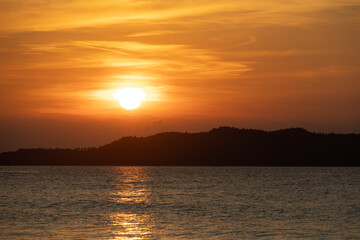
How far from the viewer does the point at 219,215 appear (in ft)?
217

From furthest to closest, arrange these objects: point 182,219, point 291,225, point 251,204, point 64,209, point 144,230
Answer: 1. point 251,204
2. point 64,209
3. point 182,219
4. point 291,225
5. point 144,230

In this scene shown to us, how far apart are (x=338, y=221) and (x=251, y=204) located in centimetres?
2299

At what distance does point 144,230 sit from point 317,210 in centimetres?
2952

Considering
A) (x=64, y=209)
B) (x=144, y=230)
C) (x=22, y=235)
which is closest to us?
(x=22, y=235)

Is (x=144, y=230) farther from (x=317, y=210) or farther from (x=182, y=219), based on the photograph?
(x=317, y=210)

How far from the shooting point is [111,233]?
50.6 metres

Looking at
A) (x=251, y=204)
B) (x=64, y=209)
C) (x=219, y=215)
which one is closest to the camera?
(x=219, y=215)

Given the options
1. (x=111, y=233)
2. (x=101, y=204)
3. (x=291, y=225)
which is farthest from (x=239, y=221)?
Answer: (x=101, y=204)

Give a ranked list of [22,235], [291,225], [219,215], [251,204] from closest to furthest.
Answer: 1. [22,235]
2. [291,225]
3. [219,215]
4. [251,204]

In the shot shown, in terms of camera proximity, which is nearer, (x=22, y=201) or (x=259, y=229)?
(x=259, y=229)

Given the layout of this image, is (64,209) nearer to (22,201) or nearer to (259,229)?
(22,201)

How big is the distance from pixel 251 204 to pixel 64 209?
25960 mm

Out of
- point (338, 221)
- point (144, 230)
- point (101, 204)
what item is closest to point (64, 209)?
point (101, 204)

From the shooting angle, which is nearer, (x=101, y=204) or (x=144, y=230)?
(x=144, y=230)
